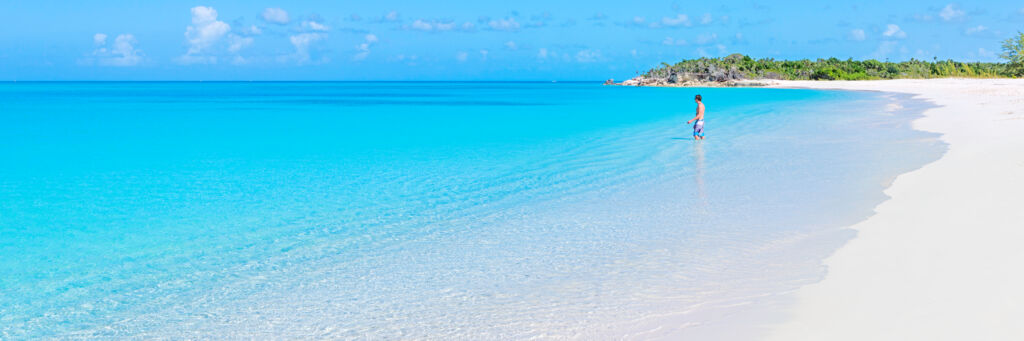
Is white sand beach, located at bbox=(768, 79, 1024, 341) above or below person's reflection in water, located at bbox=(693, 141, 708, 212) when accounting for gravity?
above

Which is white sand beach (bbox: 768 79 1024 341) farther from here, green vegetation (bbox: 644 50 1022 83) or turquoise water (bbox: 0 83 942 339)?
green vegetation (bbox: 644 50 1022 83)

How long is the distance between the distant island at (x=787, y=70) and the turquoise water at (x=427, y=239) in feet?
306

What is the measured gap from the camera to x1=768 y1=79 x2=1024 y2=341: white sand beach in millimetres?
4492

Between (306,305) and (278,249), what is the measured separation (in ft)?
7.07

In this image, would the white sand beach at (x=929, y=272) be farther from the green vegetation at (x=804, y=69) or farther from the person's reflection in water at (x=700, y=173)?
the green vegetation at (x=804, y=69)

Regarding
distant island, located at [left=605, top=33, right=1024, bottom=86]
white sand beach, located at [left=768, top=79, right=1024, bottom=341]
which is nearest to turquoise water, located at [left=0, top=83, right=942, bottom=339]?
white sand beach, located at [left=768, top=79, right=1024, bottom=341]

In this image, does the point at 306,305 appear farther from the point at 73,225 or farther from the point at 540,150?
the point at 540,150

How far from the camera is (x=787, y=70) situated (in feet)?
387

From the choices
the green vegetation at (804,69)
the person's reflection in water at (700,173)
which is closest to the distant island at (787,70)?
the green vegetation at (804,69)

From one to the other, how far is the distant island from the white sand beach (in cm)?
9499

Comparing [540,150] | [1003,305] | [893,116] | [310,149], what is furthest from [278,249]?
[893,116]

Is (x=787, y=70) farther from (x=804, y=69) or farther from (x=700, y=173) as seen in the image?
(x=700, y=173)

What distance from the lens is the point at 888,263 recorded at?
19.3 feet

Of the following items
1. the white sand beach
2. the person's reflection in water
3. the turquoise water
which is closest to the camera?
the white sand beach
